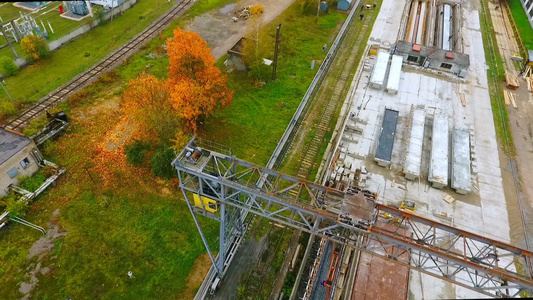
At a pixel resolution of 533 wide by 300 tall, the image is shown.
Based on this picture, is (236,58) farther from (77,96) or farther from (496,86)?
(496,86)

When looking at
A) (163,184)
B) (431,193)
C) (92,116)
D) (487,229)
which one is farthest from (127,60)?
(487,229)

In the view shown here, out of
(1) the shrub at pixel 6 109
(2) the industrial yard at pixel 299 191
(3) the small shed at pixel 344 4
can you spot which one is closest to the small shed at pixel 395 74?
(2) the industrial yard at pixel 299 191

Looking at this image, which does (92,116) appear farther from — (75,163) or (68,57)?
(68,57)

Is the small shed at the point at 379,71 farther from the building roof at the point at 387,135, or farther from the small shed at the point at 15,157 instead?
the small shed at the point at 15,157

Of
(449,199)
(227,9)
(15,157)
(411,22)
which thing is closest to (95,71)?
(15,157)

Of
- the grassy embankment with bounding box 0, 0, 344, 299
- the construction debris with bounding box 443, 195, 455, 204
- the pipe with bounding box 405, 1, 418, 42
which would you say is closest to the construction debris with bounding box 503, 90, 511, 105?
the pipe with bounding box 405, 1, 418, 42
